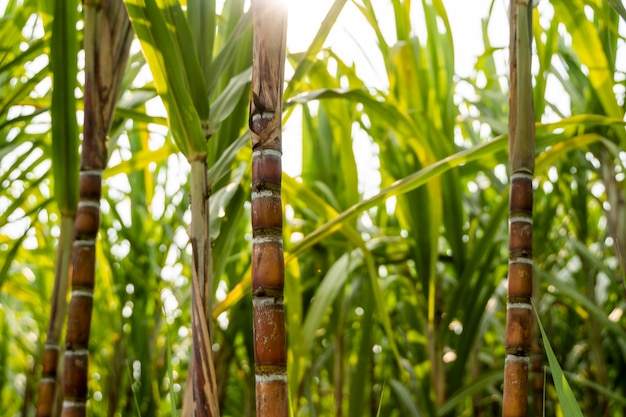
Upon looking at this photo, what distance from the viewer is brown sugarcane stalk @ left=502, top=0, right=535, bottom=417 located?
2.04 ft

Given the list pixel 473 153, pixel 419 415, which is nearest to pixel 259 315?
pixel 473 153

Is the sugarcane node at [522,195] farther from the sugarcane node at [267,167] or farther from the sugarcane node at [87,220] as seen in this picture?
the sugarcane node at [87,220]

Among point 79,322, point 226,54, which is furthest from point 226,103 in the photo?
point 79,322

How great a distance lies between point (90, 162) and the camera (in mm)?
796

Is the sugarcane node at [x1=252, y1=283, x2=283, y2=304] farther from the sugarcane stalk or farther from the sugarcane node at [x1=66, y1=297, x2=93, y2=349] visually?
the sugarcane node at [x1=66, y1=297, x2=93, y2=349]

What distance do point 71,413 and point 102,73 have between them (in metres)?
0.38

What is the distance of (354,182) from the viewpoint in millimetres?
1115

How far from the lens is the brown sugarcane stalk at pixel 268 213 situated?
1.62 feet

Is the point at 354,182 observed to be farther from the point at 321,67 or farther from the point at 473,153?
the point at 473,153

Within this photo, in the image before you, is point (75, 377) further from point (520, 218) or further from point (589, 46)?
point (589, 46)

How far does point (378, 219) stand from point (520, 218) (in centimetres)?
95

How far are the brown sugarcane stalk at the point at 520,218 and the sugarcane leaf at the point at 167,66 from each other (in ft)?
0.98

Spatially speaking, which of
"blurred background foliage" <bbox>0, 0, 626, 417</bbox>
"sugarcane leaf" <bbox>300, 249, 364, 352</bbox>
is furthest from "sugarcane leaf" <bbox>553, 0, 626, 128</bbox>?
"sugarcane leaf" <bbox>300, 249, 364, 352</bbox>

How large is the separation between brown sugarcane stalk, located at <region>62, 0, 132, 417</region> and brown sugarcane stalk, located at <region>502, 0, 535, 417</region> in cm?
44
